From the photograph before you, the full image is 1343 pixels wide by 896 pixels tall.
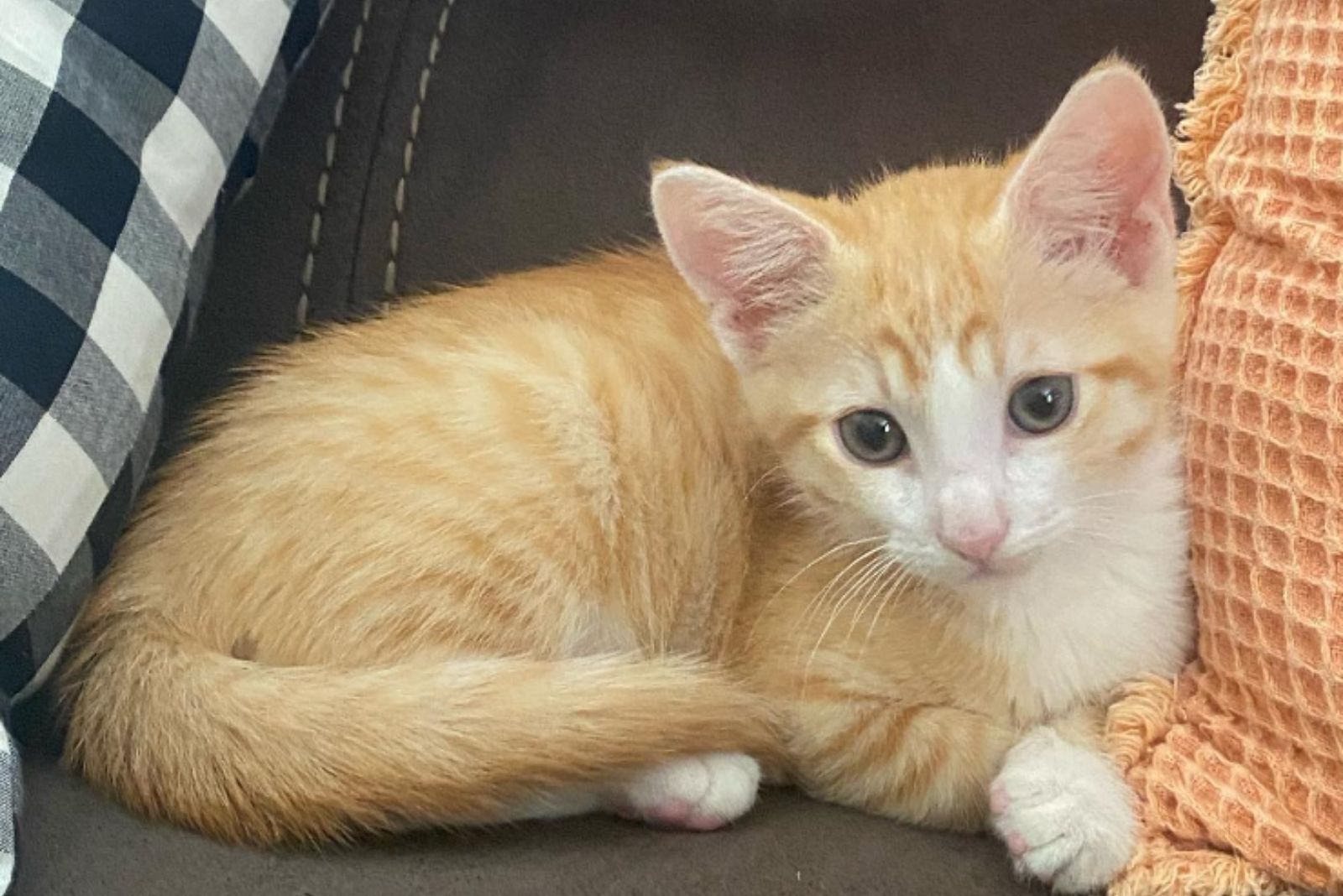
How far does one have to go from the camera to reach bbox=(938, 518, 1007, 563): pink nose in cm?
93

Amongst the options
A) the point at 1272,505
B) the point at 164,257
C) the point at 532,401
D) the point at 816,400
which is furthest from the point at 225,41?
the point at 1272,505

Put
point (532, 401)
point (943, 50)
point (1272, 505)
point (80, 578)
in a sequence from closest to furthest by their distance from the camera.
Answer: point (1272, 505) → point (80, 578) → point (532, 401) → point (943, 50)

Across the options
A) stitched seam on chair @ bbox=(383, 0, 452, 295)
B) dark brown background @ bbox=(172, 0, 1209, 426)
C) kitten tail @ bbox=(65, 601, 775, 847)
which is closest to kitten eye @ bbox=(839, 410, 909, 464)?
kitten tail @ bbox=(65, 601, 775, 847)

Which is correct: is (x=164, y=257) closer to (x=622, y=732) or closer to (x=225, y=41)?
(x=225, y=41)

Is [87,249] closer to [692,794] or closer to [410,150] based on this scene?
[410,150]

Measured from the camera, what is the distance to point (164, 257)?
1077 mm

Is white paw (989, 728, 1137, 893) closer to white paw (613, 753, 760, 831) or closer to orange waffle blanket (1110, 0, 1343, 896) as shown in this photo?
orange waffle blanket (1110, 0, 1343, 896)

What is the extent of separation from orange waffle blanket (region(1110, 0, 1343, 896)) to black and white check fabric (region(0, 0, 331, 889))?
0.80m

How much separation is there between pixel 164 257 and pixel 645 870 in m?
0.62

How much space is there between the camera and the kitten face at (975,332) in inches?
37.4

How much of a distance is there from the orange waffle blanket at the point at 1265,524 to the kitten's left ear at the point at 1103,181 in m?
0.07

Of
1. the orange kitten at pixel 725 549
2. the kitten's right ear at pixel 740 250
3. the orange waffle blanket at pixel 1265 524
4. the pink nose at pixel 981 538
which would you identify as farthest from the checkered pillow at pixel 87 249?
the orange waffle blanket at pixel 1265 524

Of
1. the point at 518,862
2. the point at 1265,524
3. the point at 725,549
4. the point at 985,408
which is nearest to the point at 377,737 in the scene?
the point at 518,862

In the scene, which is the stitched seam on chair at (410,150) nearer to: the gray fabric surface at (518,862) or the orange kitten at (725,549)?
the orange kitten at (725,549)
